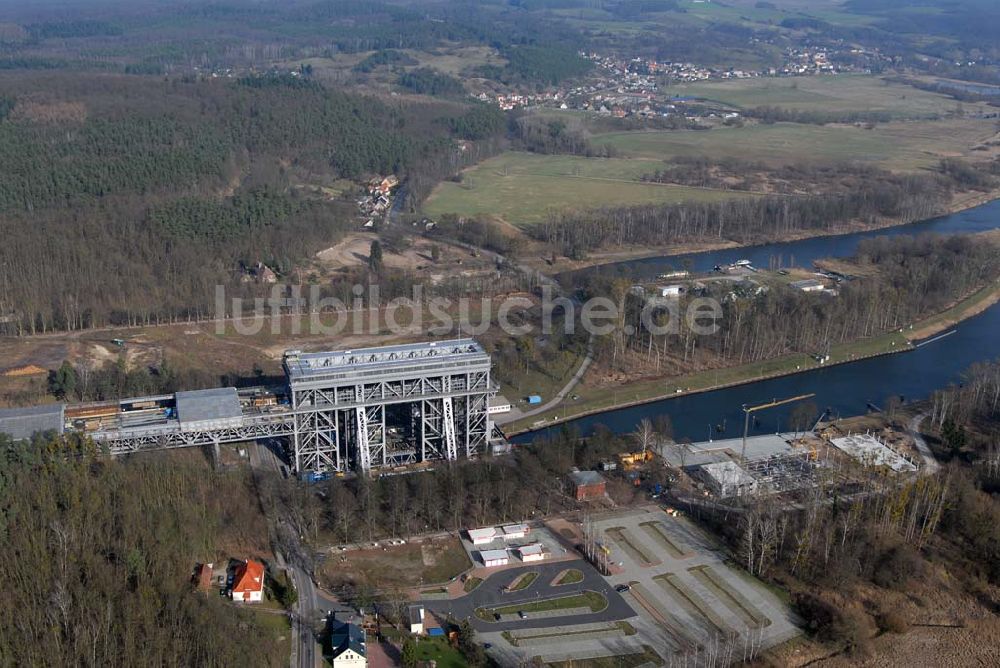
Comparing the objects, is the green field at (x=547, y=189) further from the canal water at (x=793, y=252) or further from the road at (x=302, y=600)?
the road at (x=302, y=600)

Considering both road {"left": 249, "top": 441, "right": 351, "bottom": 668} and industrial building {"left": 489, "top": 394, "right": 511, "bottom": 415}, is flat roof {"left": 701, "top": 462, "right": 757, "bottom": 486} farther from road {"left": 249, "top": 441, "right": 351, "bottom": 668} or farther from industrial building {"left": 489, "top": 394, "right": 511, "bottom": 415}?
road {"left": 249, "top": 441, "right": 351, "bottom": 668}

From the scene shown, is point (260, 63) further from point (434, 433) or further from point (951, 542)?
point (951, 542)

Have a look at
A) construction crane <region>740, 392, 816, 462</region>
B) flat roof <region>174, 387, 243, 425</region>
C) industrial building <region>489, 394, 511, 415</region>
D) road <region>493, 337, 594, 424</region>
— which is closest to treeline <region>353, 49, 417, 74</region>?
road <region>493, 337, 594, 424</region>

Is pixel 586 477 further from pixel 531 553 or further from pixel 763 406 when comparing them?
pixel 763 406

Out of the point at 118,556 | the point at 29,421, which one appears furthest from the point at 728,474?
the point at 29,421

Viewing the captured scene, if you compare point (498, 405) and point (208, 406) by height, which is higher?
point (208, 406)
